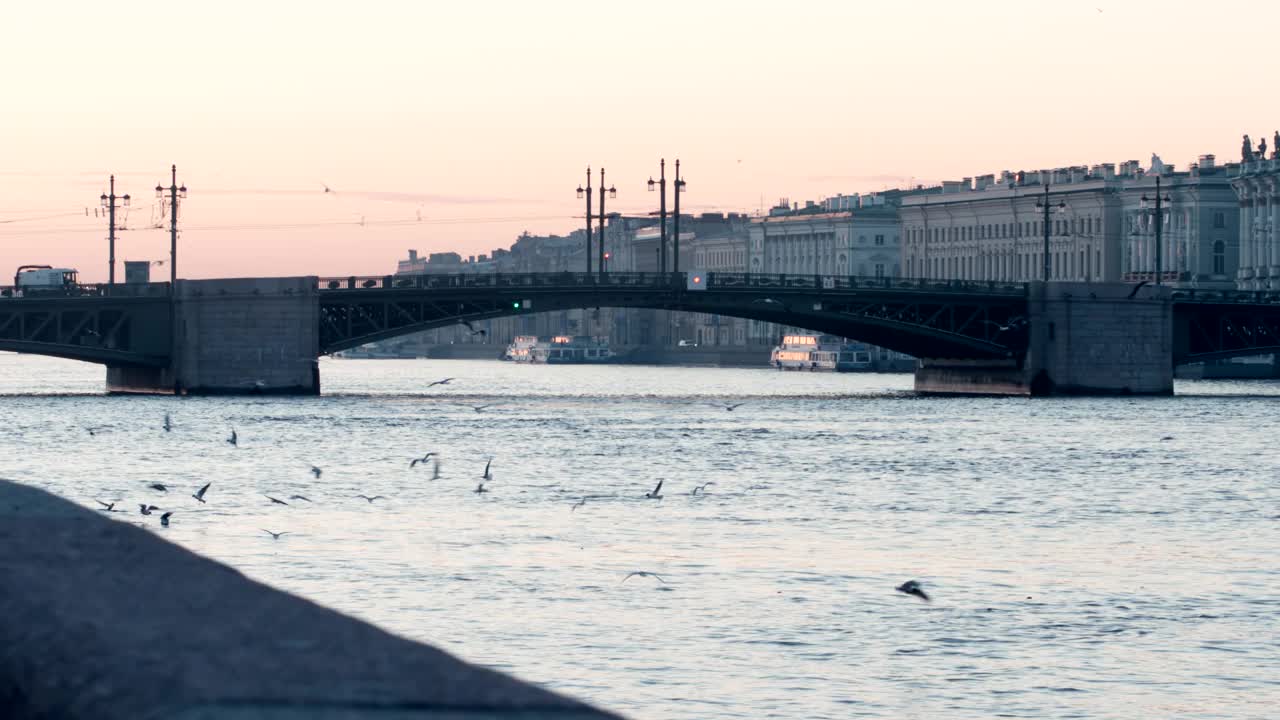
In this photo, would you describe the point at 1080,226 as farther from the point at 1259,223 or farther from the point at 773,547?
the point at 773,547

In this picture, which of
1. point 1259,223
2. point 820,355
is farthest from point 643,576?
point 820,355

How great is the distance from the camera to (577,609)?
22500 millimetres

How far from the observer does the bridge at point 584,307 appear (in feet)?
280

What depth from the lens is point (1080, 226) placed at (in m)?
165

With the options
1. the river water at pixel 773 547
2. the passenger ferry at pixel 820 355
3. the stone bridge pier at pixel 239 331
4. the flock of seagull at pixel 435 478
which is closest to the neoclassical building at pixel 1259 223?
the passenger ferry at pixel 820 355

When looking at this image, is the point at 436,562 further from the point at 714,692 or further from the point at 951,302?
the point at 951,302

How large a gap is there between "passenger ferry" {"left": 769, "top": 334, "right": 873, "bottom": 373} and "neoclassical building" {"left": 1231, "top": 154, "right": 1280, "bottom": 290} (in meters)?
30.6

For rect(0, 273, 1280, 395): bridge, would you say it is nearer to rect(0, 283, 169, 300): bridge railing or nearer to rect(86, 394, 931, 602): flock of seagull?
rect(0, 283, 169, 300): bridge railing

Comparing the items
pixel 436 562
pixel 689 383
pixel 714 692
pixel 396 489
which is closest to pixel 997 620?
pixel 714 692

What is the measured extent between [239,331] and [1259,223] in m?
77.1

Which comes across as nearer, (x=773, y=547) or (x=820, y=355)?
(x=773, y=547)

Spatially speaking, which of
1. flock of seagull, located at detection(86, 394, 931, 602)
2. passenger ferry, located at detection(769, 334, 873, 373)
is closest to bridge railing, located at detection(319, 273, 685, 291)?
flock of seagull, located at detection(86, 394, 931, 602)

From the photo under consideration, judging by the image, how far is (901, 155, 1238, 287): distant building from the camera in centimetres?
15338

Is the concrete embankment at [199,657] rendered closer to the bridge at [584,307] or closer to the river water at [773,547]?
the river water at [773,547]
